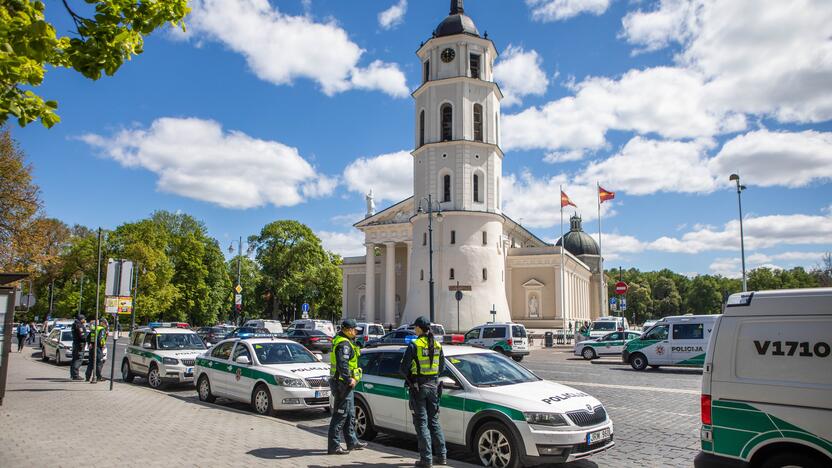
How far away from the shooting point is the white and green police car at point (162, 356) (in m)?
16.7

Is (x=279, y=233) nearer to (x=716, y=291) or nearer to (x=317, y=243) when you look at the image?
(x=317, y=243)

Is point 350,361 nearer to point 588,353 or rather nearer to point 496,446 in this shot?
point 496,446

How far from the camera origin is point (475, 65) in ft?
173

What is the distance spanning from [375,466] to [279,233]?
7222cm

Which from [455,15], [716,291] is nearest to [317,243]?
[455,15]

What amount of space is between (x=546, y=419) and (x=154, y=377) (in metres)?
13.3

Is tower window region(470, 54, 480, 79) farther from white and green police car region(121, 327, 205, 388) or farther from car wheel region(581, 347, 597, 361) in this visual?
white and green police car region(121, 327, 205, 388)

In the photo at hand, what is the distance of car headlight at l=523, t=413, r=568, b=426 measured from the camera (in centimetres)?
762

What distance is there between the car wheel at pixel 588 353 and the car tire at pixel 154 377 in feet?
67.7

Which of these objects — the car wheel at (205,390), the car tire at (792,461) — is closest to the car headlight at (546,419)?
the car tire at (792,461)

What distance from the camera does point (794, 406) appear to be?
18.2 ft

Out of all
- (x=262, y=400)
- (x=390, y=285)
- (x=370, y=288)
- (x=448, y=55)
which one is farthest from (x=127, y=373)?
(x=370, y=288)

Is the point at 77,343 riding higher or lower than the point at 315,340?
higher

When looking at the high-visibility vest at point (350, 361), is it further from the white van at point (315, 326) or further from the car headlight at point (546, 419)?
the white van at point (315, 326)
